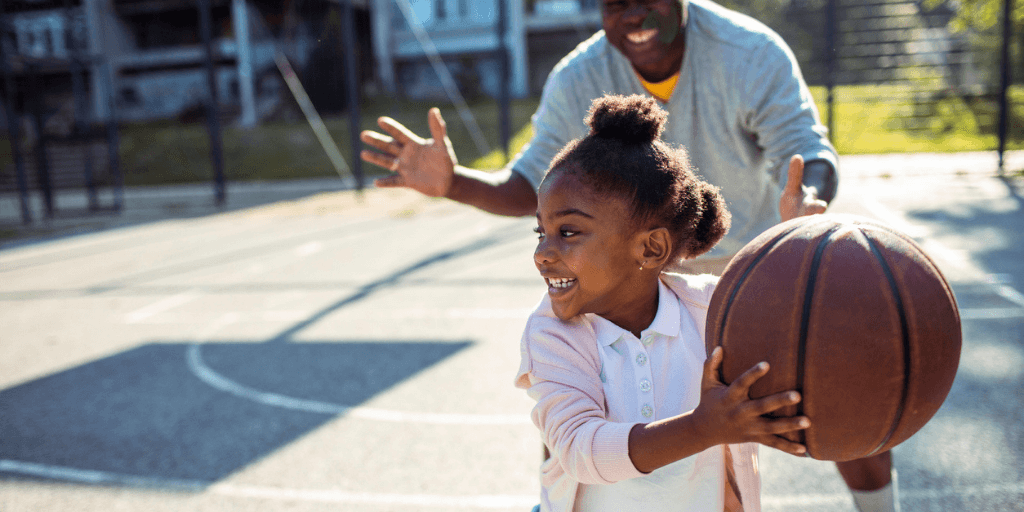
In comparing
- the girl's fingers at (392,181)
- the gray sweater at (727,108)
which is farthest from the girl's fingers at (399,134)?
the gray sweater at (727,108)

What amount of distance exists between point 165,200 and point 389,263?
12031 millimetres

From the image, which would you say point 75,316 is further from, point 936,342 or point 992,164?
point 992,164

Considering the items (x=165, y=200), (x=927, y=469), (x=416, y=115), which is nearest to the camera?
(x=927, y=469)

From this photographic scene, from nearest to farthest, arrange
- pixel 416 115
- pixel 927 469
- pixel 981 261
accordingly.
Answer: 1. pixel 927 469
2. pixel 981 261
3. pixel 416 115

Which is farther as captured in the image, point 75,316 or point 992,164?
point 992,164

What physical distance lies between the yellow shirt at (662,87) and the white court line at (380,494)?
1.87 meters

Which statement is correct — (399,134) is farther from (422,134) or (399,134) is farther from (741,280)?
(422,134)

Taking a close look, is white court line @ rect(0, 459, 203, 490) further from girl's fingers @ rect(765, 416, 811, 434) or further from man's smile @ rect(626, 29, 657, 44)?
girl's fingers @ rect(765, 416, 811, 434)

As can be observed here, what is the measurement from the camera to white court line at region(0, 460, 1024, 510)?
3.24 meters

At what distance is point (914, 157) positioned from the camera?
15773 millimetres

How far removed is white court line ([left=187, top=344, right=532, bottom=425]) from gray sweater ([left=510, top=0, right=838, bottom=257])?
2210 mm

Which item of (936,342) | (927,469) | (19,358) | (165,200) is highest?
(936,342)

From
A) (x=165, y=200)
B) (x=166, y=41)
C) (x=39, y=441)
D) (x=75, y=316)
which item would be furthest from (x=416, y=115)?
(x=39, y=441)

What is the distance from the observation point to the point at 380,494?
3.54 metres
